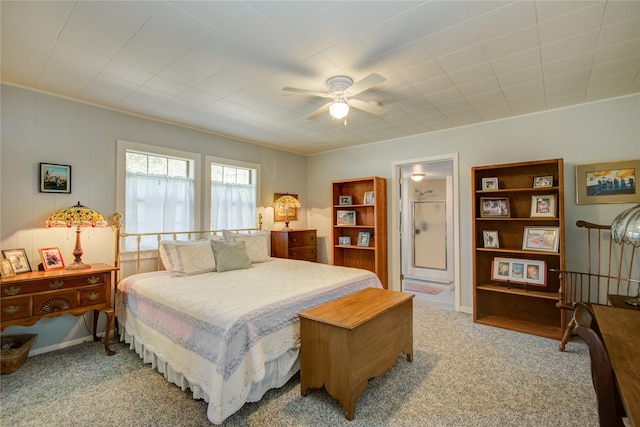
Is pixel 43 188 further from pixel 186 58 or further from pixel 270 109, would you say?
pixel 270 109

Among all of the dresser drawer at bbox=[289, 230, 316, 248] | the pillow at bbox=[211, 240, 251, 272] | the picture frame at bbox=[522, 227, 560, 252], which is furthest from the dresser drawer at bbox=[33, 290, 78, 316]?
the picture frame at bbox=[522, 227, 560, 252]

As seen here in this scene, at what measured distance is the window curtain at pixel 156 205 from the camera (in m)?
3.48

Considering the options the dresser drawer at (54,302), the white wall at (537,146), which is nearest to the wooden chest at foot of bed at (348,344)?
the dresser drawer at (54,302)

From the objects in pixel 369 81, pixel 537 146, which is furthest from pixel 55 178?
pixel 537 146

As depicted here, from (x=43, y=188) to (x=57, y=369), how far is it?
5.33ft

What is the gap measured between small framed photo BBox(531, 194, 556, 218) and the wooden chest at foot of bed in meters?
2.11

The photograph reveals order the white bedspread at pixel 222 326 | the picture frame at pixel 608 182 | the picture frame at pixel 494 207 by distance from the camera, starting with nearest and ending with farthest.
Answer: the white bedspread at pixel 222 326, the picture frame at pixel 608 182, the picture frame at pixel 494 207

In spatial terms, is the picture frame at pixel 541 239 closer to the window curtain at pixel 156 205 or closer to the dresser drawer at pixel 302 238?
the dresser drawer at pixel 302 238

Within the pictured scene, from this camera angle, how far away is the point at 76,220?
273 centimetres

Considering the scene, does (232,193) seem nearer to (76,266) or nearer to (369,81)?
(76,266)

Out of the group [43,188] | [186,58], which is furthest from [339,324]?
[43,188]

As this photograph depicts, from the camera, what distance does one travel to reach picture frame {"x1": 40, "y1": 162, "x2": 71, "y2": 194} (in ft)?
9.39

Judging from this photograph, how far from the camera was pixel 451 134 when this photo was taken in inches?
165

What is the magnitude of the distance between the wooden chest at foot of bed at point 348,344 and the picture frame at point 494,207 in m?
1.93
